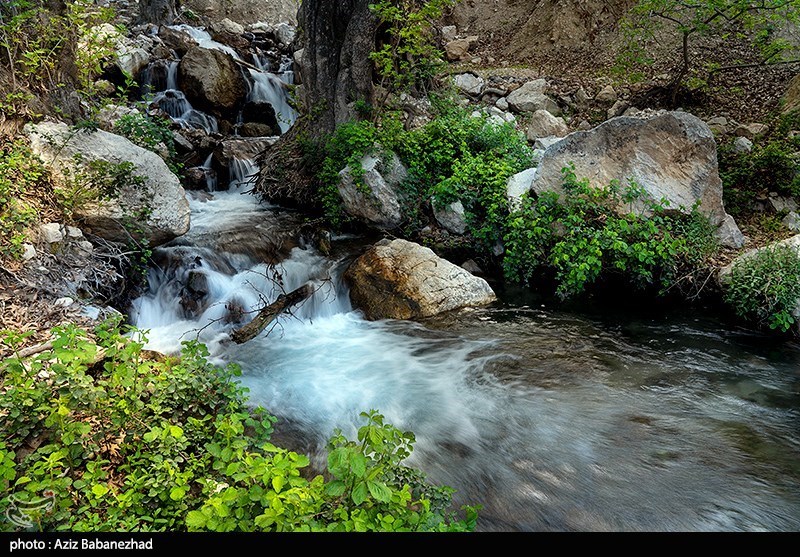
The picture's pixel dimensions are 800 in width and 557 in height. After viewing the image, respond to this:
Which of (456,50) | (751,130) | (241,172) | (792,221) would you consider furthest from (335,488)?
(456,50)

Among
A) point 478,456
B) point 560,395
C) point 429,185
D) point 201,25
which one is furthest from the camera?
point 201,25

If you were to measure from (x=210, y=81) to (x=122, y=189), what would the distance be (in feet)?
26.3

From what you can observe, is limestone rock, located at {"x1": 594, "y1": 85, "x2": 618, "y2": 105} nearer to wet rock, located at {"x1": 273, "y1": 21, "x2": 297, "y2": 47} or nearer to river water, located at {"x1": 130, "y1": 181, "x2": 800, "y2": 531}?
river water, located at {"x1": 130, "y1": 181, "x2": 800, "y2": 531}

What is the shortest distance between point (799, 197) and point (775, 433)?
5.29 metres

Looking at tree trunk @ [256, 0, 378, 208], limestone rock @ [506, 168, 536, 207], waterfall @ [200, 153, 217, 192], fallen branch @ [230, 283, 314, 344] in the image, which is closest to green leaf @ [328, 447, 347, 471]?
fallen branch @ [230, 283, 314, 344]

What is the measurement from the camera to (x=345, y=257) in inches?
305

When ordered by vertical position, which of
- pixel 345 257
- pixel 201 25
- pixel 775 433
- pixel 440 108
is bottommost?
pixel 775 433

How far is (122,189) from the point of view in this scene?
5824 millimetres

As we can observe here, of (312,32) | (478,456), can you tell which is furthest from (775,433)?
(312,32)

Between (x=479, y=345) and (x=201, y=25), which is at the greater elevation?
(x=201, y=25)

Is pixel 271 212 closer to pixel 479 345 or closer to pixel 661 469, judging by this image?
pixel 479 345

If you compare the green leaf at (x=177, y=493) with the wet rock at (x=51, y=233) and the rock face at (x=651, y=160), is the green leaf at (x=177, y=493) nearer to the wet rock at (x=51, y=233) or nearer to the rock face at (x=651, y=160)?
the wet rock at (x=51, y=233)

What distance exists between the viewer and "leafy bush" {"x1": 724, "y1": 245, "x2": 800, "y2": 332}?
557cm

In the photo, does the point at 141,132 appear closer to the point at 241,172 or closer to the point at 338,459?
the point at 241,172
